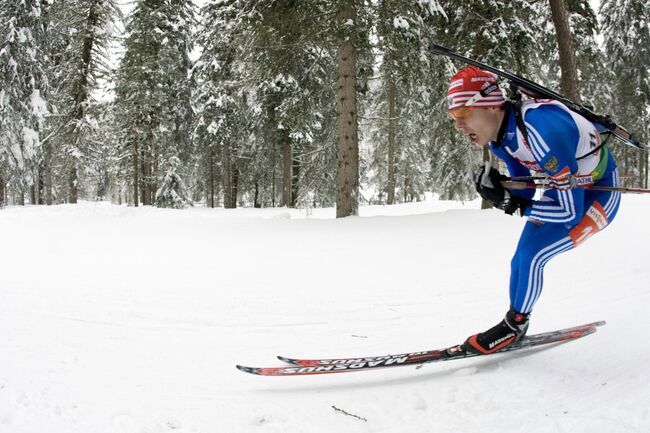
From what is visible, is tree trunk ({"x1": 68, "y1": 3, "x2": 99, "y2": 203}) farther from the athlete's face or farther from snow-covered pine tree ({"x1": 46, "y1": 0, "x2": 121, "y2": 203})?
the athlete's face

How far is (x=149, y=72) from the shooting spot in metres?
20.4

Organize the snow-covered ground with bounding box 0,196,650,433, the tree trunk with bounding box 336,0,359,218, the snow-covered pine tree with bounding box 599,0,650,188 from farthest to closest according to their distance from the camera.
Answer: the snow-covered pine tree with bounding box 599,0,650,188 < the tree trunk with bounding box 336,0,359,218 < the snow-covered ground with bounding box 0,196,650,433

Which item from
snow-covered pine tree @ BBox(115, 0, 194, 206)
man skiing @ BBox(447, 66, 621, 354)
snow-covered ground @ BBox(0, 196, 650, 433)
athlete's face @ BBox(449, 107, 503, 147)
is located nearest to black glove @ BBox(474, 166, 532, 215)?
man skiing @ BBox(447, 66, 621, 354)

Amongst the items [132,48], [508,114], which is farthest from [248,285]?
[132,48]

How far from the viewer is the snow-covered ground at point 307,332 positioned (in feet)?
8.10

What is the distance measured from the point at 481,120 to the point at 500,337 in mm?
1577

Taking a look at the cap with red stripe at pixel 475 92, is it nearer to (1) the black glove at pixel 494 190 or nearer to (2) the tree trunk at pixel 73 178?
(1) the black glove at pixel 494 190

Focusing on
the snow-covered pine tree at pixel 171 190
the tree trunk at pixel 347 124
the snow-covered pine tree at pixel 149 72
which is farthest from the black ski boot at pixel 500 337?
the snow-covered pine tree at pixel 171 190

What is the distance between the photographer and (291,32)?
35.7 feet

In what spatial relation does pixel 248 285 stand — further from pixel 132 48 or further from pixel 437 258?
pixel 132 48

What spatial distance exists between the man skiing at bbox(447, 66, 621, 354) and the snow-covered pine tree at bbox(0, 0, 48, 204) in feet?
76.0

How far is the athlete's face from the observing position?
9.66 ft

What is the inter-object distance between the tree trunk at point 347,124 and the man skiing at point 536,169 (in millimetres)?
7906

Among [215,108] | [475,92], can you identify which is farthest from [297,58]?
[215,108]
